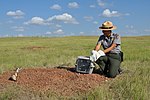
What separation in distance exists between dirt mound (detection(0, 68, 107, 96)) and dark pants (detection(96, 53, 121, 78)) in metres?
0.32

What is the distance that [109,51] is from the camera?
8.79 metres

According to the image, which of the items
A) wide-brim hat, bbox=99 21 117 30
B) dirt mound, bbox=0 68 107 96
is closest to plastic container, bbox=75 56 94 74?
dirt mound, bbox=0 68 107 96

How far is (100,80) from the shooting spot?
7.93 meters

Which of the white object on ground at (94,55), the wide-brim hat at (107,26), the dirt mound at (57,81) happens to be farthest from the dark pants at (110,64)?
the wide-brim hat at (107,26)

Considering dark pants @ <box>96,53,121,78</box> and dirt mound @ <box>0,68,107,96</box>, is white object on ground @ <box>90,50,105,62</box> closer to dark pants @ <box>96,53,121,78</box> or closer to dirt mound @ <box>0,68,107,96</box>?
dark pants @ <box>96,53,121,78</box>

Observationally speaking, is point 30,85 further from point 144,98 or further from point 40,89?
point 144,98

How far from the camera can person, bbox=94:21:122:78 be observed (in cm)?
855

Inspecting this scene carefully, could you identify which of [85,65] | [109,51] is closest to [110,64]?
[109,51]

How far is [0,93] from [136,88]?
2.87 metres

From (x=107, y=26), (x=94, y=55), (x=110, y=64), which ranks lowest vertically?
(x=110, y=64)

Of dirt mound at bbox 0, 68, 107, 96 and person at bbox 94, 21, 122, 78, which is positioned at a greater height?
person at bbox 94, 21, 122, 78

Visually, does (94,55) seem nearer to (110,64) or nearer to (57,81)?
(110,64)

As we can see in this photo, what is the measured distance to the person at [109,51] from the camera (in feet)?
28.1

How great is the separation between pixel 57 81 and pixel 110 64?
5.37 ft
